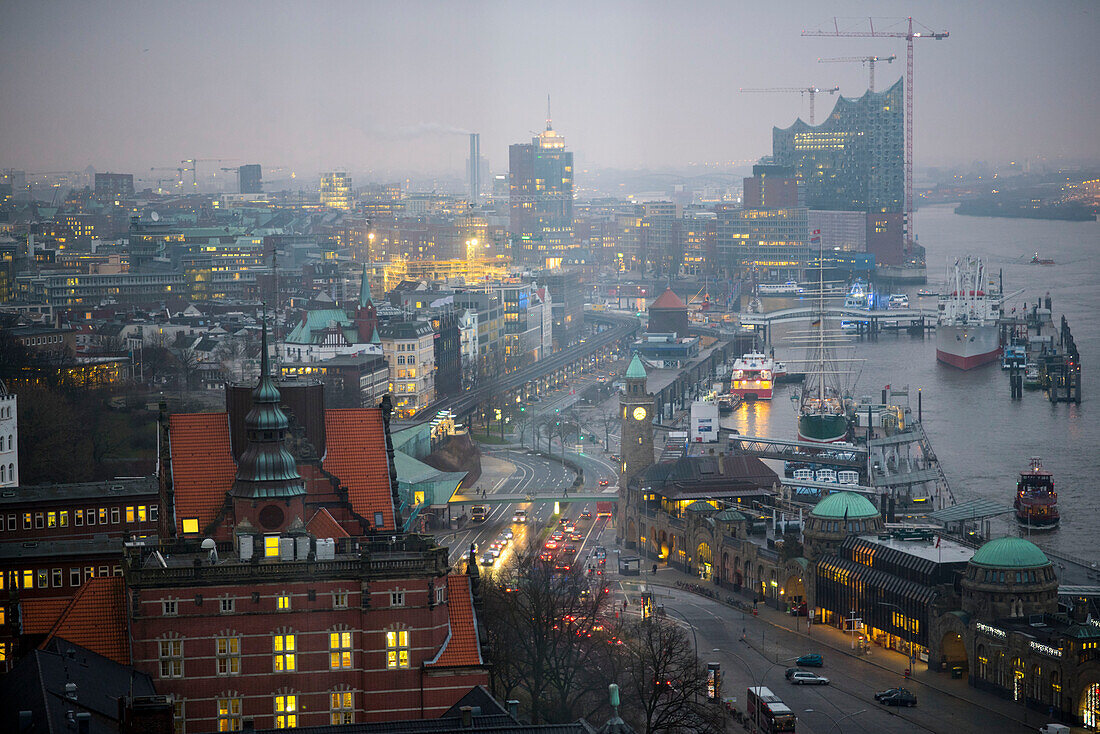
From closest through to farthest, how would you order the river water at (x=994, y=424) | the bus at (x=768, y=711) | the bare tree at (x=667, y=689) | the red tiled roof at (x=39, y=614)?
the red tiled roof at (x=39, y=614) → the bare tree at (x=667, y=689) → the bus at (x=768, y=711) → the river water at (x=994, y=424)

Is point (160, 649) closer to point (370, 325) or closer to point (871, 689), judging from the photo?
point (871, 689)

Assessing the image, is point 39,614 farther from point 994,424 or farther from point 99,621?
point 994,424

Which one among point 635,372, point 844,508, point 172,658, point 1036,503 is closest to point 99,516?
point 172,658

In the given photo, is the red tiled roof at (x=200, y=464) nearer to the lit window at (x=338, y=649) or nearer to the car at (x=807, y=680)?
the lit window at (x=338, y=649)

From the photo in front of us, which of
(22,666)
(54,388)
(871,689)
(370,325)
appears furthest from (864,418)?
(22,666)

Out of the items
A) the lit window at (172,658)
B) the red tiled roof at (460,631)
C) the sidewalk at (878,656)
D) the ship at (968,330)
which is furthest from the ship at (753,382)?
the lit window at (172,658)

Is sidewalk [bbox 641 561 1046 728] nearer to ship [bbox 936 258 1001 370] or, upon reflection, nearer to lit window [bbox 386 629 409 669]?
lit window [bbox 386 629 409 669]
